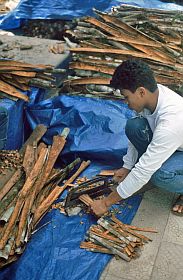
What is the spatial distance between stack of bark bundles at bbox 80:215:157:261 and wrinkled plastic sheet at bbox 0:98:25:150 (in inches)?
86.7

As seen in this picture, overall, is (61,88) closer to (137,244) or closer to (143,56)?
(143,56)

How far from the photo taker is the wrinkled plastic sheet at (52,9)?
862 cm

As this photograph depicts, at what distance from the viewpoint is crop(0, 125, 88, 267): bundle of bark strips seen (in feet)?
12.3

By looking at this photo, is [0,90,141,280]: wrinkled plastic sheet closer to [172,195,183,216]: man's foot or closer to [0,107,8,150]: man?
[172,195,183,216]: man's foot

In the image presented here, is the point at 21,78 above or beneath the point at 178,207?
above

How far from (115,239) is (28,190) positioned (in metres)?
1.11

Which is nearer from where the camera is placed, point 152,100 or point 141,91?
point 141,91

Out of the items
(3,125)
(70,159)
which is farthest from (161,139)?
(3,125)

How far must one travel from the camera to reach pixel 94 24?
6.44 metres

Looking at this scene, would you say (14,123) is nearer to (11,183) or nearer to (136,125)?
(11,183)

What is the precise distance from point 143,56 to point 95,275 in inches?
139

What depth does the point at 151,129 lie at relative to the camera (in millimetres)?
3865

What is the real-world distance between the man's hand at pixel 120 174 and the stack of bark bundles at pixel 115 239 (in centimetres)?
51

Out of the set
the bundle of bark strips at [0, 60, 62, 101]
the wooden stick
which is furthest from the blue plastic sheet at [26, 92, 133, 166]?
the wooden stick
